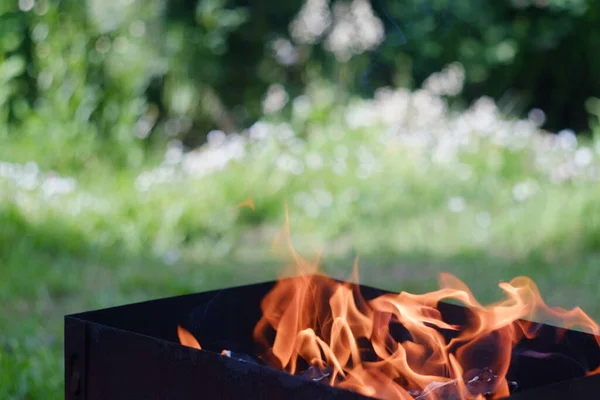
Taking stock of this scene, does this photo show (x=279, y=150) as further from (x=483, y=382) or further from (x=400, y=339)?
(x=483, y=382)

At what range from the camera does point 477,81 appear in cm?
827

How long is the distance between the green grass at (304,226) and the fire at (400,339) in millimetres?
1165

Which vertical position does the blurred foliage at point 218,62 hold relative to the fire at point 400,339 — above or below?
above

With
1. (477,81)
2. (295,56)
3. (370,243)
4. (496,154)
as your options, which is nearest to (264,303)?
(370,243)

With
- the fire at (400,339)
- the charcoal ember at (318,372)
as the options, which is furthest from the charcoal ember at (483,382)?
the charcoal ember at (318,372)

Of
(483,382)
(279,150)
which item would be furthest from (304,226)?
(483,382)

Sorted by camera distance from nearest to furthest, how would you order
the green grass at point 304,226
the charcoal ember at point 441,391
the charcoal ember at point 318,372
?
the charcoal ember at point 441,391, the charcoal ember at point 318,372, the green grass at point 304,226

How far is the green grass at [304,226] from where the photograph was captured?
3.64 m

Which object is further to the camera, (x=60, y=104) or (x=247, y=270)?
(x=60, y=104)

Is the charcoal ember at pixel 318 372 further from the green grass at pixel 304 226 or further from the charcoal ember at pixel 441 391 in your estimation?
the green grass at pixel 304 226

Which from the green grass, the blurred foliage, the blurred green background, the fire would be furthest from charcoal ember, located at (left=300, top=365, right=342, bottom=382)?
the blurred foliage

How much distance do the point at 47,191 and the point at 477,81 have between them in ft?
16.5

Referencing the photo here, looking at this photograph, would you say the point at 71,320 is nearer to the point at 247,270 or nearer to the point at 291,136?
the point at 247,270

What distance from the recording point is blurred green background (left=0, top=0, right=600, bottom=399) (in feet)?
12.9
